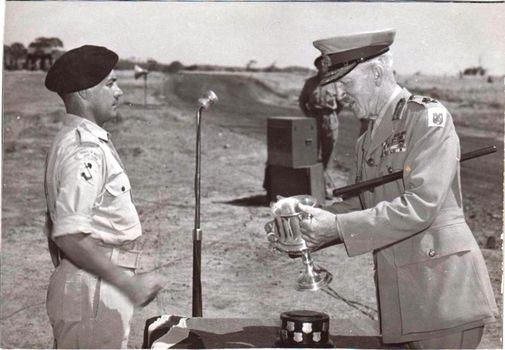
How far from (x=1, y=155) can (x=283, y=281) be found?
5.57ft

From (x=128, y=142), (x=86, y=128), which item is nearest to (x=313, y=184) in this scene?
(x=128, y=142)

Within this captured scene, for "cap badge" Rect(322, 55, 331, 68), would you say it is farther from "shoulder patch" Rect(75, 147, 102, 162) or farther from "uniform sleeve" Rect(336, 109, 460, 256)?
"shoulder patch" Rect(75, 147, 102, 162)

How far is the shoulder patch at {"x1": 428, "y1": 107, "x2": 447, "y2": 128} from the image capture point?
2582 millimetres

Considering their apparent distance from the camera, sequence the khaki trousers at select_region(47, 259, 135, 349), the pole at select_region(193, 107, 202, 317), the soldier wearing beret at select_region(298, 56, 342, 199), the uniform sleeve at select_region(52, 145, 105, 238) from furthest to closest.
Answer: the soldier wearing beret at select_region(298, 56, 342, 199) → the pole at select_region(193, 107, 202, 317) → the khaki trousers at select_region(47, 259, 135, 349) → the uniform sleeve at select_region(52, 145, 105, 238)

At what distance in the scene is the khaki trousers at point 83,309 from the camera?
2873 millimetres

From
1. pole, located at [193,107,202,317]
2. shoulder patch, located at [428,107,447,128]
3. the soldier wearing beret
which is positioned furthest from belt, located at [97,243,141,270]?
the soldier wearing beret

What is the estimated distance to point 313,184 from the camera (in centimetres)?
514

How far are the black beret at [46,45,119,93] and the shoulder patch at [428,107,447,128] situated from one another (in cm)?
129

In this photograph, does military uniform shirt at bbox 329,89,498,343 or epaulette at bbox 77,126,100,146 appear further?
epaulette at bbox 77,126,100,146

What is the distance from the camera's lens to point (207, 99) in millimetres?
3586

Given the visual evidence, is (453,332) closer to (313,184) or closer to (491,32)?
(491,32)

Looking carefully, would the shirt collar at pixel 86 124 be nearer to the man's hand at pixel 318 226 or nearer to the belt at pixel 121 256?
the belt at pixel 121 256

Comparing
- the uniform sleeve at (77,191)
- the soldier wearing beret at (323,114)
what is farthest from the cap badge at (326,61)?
the soldier wearing beret at (323,114)

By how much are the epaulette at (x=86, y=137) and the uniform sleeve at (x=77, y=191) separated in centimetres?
3
